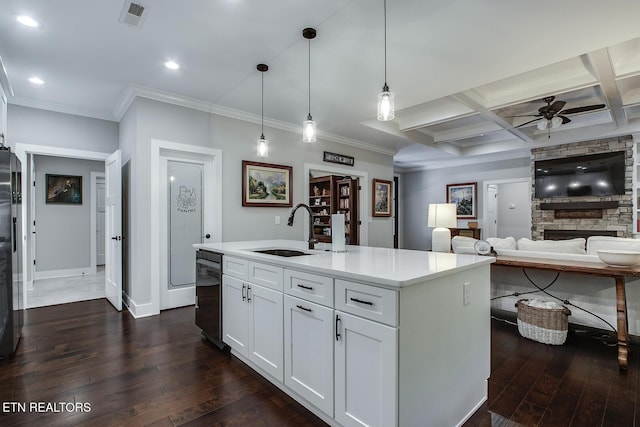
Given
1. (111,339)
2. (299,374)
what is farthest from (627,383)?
(111,339)

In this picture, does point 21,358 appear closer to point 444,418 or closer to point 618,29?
point 444,418

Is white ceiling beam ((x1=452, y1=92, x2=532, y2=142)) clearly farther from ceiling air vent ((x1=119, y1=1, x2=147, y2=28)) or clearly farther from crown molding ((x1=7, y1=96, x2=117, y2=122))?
crown molding ((x1=7, y1=96, x2=117, y2=122))

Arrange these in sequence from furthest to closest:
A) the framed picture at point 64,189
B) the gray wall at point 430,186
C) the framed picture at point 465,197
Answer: the framed picture at point 465,197
the gray wall at point 430,186
the framed picture at point 64,189

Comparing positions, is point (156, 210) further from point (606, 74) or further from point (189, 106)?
point (606, 74)

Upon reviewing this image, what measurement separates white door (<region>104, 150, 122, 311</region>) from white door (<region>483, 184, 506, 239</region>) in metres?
7.62

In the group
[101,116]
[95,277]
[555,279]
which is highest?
[101,116]

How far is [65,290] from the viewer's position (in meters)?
4.88

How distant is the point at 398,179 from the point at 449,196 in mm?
1595

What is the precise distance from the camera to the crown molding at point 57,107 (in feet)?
12.6

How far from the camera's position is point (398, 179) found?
374 inches

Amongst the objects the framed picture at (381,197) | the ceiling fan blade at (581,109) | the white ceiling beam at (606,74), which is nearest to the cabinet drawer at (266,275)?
the white ceiling beam at (606,74)

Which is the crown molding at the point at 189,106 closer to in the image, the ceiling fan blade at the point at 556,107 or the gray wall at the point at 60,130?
the gray wall at the point at 60,130

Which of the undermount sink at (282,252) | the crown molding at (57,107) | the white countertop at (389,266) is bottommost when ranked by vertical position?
the undermount sink at (282,252)

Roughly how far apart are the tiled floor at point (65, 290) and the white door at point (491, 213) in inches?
315
